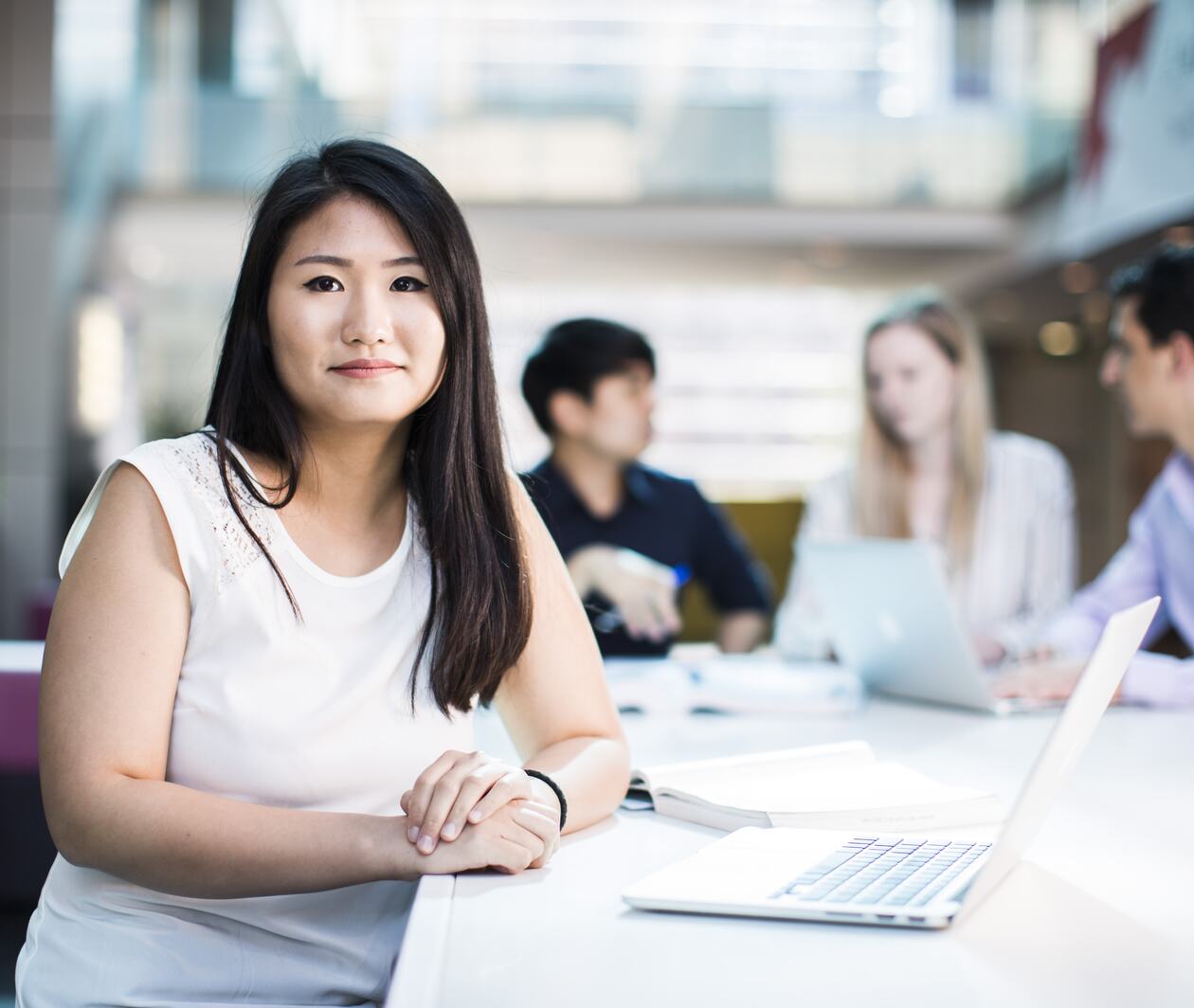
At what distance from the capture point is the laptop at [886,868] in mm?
884

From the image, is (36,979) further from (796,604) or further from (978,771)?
(796,604)

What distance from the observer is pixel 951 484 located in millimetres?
2848

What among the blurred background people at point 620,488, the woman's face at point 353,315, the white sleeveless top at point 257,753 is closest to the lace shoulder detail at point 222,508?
the white sleeveless top at point 257,753

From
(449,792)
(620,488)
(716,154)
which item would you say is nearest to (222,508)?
(449,792)

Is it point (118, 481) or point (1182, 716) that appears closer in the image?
point (118, 481)

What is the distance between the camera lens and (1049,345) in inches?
432

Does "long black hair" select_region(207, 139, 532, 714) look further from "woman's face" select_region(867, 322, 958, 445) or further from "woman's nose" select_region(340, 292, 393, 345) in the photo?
"woman's face" select_region(867, 322, 958, 445)

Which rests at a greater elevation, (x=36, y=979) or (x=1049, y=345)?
(x=1049, y=345)

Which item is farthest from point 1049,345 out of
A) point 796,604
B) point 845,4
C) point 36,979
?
point 36,979

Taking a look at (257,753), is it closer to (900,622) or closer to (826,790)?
(826,790)

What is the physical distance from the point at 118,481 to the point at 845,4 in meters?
10.4

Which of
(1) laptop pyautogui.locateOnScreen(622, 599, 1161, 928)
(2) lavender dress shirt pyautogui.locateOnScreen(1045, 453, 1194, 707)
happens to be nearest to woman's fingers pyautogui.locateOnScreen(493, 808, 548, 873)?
(1) laptop pyautogui.locateOnScreen(622, 599, 1161, 928)

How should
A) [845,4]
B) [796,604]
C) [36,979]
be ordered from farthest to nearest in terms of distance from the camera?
1. [845,4]
2. [796,604]
3. [36,979]

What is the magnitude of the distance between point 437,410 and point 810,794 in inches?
21.4
